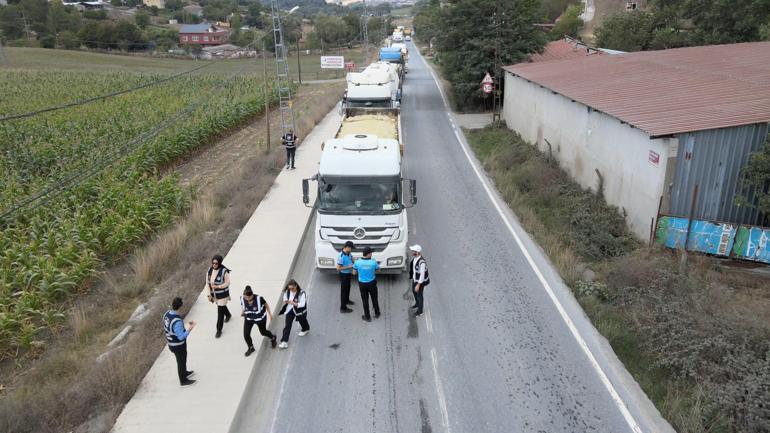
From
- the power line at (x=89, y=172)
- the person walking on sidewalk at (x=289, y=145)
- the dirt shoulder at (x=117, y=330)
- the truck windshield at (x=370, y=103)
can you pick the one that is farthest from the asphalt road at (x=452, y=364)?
the truck windshield at (x=370, y=103)

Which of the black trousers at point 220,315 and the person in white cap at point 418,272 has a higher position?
the person in white cap at point 418,272

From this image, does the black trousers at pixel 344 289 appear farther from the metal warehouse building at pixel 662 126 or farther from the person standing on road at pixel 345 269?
the metal warehouse building at pixel 662 126

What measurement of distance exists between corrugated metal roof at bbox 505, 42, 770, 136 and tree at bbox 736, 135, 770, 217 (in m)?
0.82

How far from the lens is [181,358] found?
8.65 m

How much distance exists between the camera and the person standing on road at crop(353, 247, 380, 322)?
10.6 m

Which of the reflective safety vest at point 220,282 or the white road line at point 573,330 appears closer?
the white road line at point 573,330

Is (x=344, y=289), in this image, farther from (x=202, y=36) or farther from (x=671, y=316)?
(x=202, y=36)

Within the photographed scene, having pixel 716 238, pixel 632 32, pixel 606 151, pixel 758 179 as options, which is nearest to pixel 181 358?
pixel 716 238

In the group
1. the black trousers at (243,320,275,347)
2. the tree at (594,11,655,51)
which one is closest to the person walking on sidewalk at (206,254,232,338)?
the black trousers at (243,320,275,347)

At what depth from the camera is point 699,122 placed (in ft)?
42.3

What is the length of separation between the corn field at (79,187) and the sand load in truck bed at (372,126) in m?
5.91

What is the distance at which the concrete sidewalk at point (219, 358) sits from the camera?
8.06 m

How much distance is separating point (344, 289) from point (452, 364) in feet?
9.07

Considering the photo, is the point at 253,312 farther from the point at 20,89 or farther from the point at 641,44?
the point at 20,89
